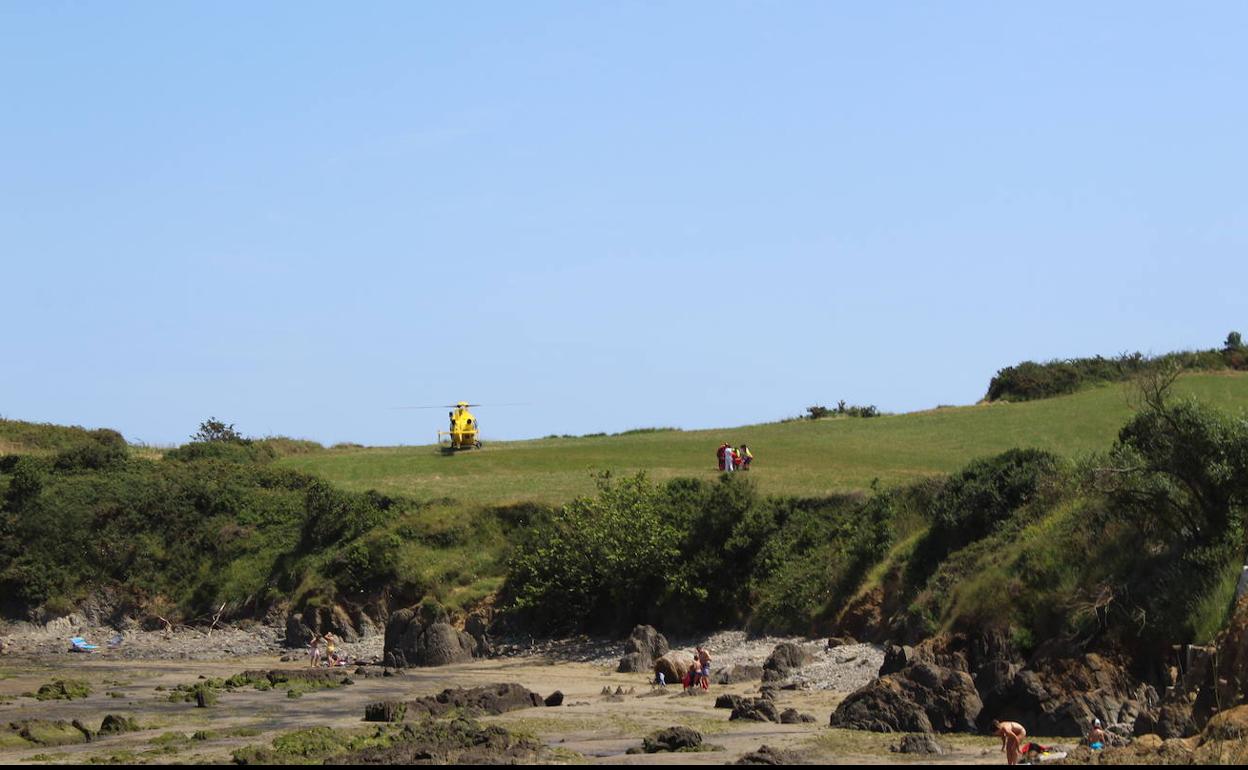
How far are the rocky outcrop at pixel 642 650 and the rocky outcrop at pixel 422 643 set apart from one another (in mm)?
6081

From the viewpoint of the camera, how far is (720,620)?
53688 mm

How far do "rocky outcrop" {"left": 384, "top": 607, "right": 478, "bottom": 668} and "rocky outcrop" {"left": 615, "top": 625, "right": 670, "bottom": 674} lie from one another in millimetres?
6081

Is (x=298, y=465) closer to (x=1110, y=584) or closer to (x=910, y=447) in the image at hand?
(x=910, y=447)

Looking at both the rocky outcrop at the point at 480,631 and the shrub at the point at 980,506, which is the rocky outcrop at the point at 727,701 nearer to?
the shrub at the point at 980,506

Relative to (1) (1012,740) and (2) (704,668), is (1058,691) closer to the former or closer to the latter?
(1) (1012,740)

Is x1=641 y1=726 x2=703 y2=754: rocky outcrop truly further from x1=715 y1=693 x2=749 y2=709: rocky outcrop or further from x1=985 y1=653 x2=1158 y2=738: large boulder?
x1=985 y1=653 x2=1158 y2=738: large boulder

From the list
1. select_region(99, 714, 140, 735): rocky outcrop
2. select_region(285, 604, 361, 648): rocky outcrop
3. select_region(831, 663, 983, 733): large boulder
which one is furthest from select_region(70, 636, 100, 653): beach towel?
select_region(831, 663, 983, 733): large boulder

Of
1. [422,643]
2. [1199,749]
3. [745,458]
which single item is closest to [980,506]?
[422,643]

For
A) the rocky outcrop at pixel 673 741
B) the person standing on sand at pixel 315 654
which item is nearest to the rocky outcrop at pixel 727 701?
the rocky outcrop at pixel 673 741

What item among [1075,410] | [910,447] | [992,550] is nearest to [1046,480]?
[992,550]

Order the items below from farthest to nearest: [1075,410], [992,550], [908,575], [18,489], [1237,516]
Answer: [1075,410] < [18,489] < [908,575] < [992,550] < [1237,516]

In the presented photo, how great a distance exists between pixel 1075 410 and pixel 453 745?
63149 millimetres

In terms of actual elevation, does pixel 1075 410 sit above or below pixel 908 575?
above

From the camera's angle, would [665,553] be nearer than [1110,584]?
No
